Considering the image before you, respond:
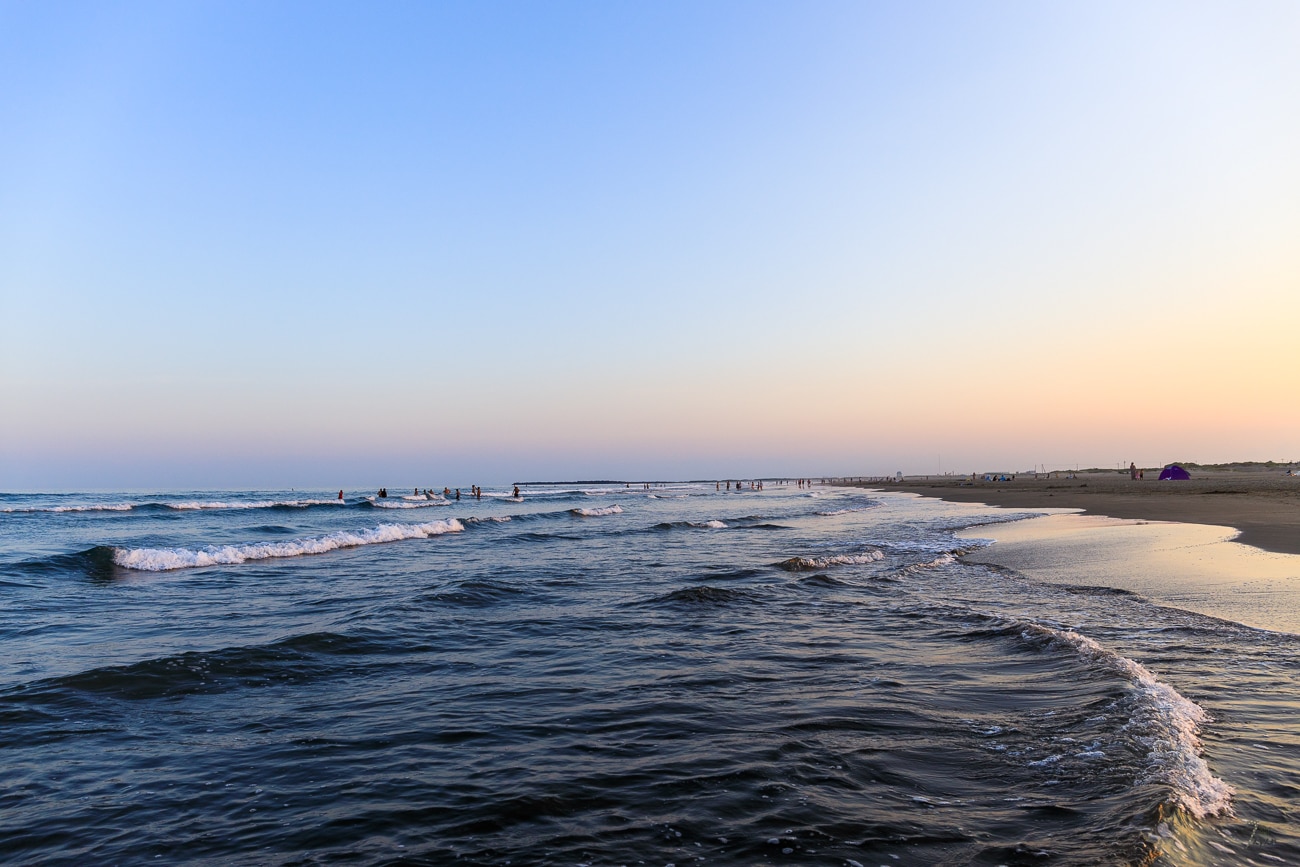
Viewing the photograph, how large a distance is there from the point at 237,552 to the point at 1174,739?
27.2 m

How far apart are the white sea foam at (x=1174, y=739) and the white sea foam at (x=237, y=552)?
25557mm

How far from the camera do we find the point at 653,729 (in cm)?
713

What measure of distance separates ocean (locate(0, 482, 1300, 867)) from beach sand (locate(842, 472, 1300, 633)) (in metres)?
1.03

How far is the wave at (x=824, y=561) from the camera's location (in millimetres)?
20031

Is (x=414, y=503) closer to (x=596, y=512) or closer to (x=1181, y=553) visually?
(x=596, y=512)

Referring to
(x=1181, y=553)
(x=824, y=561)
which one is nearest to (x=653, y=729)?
(x=824, y=561)

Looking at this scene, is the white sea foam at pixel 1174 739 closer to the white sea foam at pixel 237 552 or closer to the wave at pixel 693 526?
the white sea foam at pixel 237 552

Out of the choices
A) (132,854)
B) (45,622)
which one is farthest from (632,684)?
(45,622)

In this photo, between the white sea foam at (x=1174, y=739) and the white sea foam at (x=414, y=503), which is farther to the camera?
the white sea foam at (x=414, y=503)

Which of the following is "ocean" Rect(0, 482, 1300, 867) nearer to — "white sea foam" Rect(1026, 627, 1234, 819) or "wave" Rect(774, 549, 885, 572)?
"white sea foam" Rect(1026, 627, 1234, 819)

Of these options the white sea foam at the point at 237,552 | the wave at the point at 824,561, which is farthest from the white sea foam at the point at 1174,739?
the white sea foam at the point at 237,552

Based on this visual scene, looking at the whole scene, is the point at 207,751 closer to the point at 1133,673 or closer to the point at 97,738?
the point at 97,738

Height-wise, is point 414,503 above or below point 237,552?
below

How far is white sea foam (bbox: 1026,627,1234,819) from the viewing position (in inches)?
197
